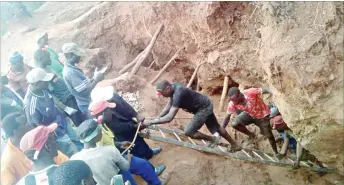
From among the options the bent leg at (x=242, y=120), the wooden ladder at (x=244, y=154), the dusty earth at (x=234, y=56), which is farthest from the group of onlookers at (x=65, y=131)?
the bent leg at (x=242, y=120)

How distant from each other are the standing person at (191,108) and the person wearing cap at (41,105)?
124 centimetres

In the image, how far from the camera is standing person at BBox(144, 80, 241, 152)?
201 inches

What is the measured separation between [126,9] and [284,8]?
17.6 ft

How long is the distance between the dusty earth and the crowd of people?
1.70 ft

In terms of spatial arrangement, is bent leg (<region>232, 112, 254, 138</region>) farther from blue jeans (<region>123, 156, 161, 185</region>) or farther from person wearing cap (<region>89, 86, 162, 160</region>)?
blue jeans (<region>123, 156, 161, 185</region>)

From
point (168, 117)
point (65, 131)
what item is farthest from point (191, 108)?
point (65, 131)

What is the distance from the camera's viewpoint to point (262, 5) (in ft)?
17.1

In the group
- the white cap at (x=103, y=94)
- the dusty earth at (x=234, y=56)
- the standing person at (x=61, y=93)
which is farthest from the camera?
the standing person at (x=61, y=93)

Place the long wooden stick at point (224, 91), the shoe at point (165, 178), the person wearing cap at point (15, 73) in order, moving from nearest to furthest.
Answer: the shoe at point (165, 178)
the person wearing cap at point (15, 73)
the long wooden stick at point (224, 91)

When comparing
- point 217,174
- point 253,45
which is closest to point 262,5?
point 253,45

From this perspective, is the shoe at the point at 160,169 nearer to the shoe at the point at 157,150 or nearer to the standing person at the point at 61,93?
the shoe at the point at 157,150

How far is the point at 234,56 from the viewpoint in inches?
259

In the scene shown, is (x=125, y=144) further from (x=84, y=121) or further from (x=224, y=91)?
(x=224, y=91)

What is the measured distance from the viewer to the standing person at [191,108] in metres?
5.11
